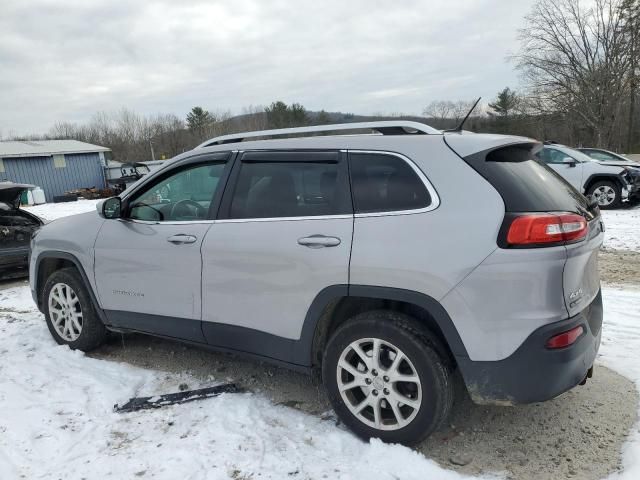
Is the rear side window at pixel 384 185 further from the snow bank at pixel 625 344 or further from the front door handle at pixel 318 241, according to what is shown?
the snow bank at pixel 625 344

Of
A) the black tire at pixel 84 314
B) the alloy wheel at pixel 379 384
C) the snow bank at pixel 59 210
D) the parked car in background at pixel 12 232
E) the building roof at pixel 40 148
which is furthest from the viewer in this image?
the building roof at pixel 40 148

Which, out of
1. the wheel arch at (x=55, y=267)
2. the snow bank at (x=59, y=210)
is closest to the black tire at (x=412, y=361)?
the wheel arch at (x=55, y=267)

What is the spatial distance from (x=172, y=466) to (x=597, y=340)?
252 centimetres

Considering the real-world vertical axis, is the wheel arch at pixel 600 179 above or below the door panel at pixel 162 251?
below

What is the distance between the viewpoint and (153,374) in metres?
4.04

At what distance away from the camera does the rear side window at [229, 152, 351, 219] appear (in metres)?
3.02

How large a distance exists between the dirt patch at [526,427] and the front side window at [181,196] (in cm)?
132

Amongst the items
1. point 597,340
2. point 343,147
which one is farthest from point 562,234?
point 343,147

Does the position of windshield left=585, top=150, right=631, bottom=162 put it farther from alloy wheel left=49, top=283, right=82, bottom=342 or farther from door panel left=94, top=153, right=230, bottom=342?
alloy wheel left=49, top=283, right=82, bottom=342

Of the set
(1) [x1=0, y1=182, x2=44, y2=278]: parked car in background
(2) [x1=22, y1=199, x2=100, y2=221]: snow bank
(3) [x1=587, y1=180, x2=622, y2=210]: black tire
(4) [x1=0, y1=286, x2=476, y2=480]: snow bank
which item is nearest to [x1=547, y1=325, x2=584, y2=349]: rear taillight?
(4) [x1=0, y1=286, x2=476, y2=480]: snow bank

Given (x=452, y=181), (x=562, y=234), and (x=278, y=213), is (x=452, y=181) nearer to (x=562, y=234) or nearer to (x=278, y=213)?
(x=562, y=234)

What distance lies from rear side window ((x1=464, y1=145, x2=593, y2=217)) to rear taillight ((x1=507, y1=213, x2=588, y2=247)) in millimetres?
64

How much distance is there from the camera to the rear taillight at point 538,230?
2.42 meters

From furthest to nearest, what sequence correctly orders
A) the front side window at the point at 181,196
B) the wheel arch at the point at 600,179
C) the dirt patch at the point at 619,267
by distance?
1. the wheel arch at the point at 600,179
2. the dirt patch at the point at 619,267
3. the front side window at the point at 181,196
